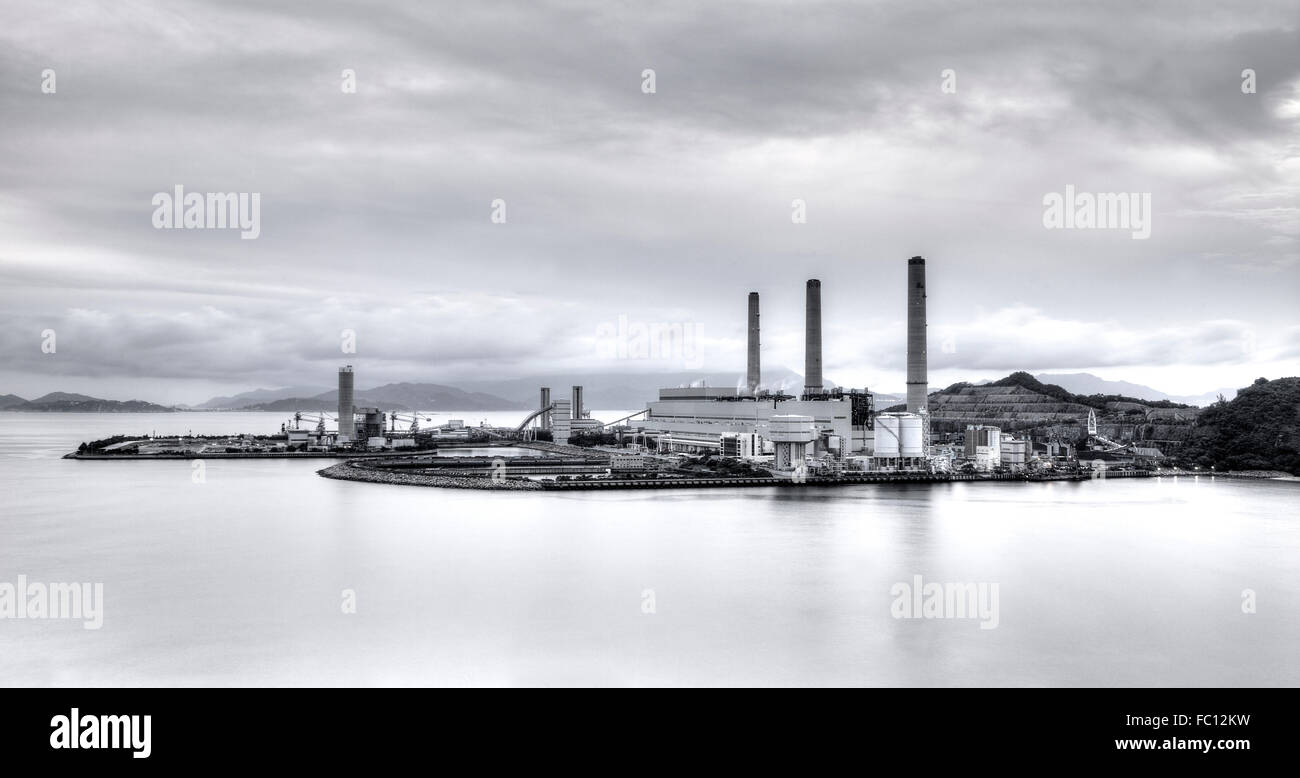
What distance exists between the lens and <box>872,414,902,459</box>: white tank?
68.9 ft

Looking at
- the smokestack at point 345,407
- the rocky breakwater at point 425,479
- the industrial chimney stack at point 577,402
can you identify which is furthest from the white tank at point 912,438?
the industrial chimney stack at point 577,402

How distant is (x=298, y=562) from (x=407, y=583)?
194 cm

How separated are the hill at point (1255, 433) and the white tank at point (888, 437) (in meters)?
10.2

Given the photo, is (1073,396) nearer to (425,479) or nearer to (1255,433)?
(1255,433)

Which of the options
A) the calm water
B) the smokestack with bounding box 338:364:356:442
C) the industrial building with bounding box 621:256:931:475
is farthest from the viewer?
the smokestack with bounding box 338:364:356:442

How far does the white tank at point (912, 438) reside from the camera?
20828 mm

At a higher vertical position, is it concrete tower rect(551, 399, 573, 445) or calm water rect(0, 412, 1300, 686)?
concrete tower rect(551, 399, 573, 445)

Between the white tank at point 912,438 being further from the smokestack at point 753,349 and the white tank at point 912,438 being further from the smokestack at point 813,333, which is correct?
the smokestack at point 753,349

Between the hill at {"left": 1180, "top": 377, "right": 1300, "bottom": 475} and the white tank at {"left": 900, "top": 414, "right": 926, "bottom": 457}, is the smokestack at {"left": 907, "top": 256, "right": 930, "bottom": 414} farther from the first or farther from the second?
the hill at {"left": 1180, "top": 377, "right": 1300, "bottom": 475}

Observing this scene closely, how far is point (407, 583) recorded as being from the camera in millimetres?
8266

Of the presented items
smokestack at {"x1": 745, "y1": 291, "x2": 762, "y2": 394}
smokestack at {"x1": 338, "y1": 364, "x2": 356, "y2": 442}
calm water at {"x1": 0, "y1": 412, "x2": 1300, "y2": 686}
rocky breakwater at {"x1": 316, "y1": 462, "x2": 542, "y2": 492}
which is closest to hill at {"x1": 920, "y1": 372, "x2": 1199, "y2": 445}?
smokestack at {"x1": 745, "y1": 291, "x2": 762, "y2": 394}

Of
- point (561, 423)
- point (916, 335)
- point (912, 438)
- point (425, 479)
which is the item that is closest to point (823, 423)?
point (912, 438)

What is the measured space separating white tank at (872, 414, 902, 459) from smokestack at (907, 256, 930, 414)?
0.62m
